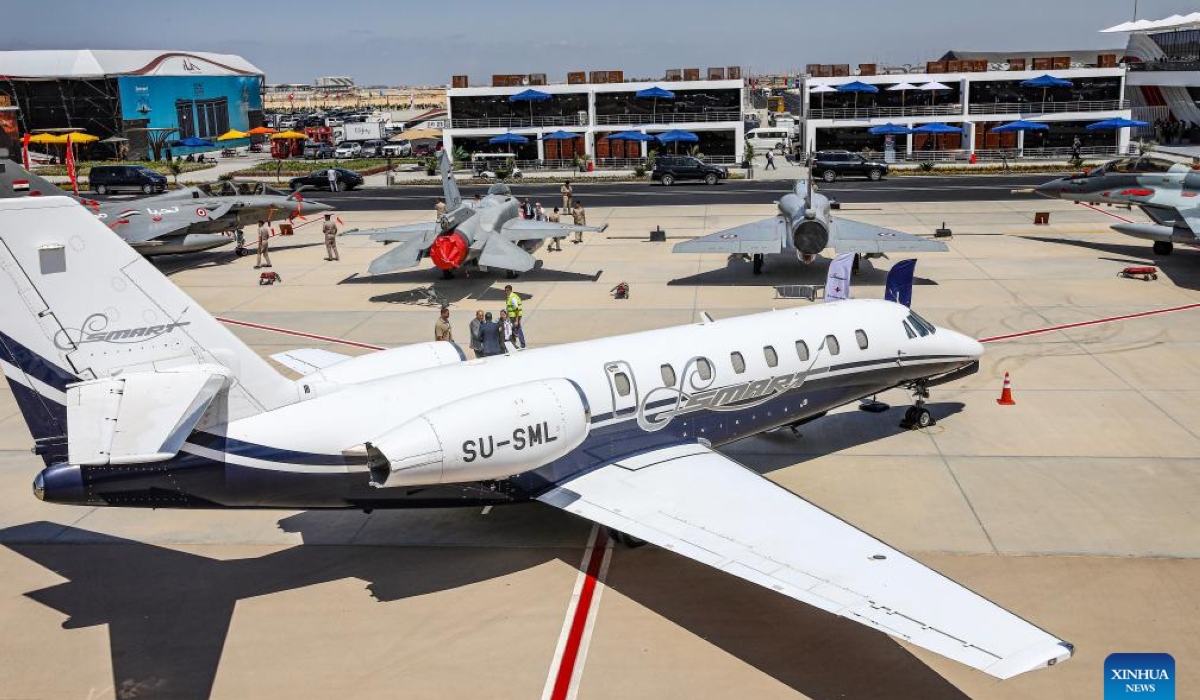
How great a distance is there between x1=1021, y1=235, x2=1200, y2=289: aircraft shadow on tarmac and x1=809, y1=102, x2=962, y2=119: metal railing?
114ft

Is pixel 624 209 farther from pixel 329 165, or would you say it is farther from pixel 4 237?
pixel 4 237

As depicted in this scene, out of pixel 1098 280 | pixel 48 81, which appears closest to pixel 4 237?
pixel 1098 280

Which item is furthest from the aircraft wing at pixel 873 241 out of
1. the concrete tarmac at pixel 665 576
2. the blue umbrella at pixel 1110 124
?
→ the blue umbrella at pixel 1110 124

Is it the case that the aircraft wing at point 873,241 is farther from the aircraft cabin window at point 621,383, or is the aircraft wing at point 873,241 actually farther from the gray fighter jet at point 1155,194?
the aircraft cabin window at point 621,383

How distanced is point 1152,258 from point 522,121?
46.8 meters

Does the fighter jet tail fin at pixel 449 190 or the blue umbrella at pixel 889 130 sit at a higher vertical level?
the blue umbrella at pixel 889 130

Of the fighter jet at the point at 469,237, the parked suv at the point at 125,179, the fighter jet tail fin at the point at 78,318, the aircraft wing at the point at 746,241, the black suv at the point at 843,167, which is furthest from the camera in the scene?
the black suv at the point at 843,167

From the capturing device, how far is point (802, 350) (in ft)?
48.8

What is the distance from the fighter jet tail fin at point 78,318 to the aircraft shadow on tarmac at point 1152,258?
2578 centimetres

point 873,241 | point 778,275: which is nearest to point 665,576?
point 873,241

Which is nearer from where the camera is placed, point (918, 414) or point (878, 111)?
point (918, 414)

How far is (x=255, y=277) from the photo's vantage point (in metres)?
32.2

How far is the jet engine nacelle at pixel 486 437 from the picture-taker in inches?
432

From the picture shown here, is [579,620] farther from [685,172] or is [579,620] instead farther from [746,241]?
[685,172]
